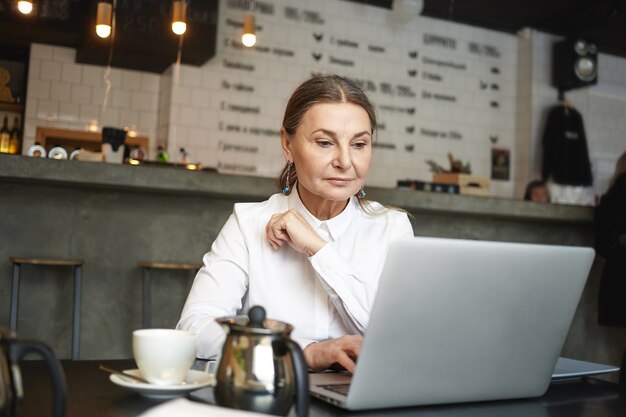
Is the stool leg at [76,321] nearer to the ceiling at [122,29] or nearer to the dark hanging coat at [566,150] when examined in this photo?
the ceiling at [122,29]

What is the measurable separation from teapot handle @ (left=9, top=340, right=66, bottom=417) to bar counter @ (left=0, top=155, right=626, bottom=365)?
2.50 metres

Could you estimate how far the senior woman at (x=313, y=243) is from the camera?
140cm

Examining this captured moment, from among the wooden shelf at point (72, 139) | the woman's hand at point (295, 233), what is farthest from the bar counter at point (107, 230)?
the wooden shelf at point (72, 139)

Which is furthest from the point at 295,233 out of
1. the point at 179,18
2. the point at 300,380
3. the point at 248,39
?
the point at 248,39

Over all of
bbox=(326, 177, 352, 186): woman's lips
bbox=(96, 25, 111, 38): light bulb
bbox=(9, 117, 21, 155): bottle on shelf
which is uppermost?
bbox=(96, 25, 111, 38): light bulb

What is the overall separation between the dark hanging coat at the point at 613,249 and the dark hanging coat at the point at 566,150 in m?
2.72

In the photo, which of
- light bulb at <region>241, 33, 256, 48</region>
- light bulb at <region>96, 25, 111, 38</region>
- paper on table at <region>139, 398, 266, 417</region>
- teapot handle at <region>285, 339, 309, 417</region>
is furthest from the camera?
light bulb at <region>241, 33, 256, 48</region>

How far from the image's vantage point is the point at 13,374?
26.7 inches

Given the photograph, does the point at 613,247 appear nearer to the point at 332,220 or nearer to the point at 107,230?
the point at 332,220

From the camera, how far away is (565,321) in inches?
41.1

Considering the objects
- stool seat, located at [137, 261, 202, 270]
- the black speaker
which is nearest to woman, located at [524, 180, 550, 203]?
the black speaker

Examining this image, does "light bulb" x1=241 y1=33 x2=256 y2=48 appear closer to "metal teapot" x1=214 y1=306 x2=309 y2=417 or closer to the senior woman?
the senior woman

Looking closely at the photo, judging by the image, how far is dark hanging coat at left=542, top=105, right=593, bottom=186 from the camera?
20.6ft

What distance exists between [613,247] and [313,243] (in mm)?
2644
